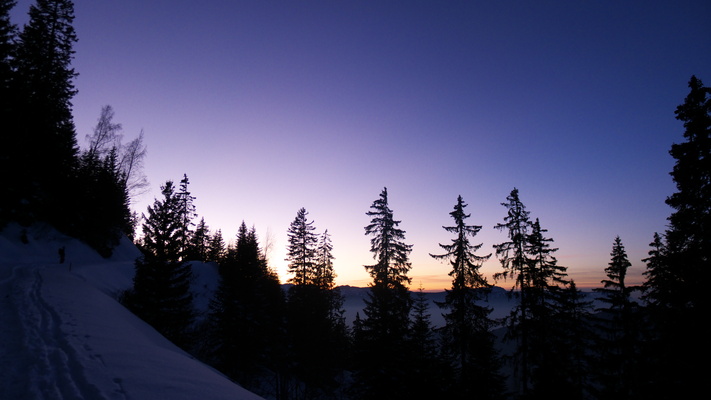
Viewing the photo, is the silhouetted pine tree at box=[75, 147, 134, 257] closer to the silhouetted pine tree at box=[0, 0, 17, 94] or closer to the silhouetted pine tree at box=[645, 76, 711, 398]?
the silhouetted pine tree at box=[0, 0, 17, 94]

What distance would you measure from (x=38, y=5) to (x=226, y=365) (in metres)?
37.4

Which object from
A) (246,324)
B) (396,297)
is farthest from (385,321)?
(246,324)

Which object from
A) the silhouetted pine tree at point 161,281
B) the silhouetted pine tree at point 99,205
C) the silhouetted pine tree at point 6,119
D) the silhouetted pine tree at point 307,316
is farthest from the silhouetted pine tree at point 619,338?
the silhouetted pine tree at point 99,205

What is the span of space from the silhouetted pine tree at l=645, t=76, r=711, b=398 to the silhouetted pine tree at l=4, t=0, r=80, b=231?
40718 millimetres

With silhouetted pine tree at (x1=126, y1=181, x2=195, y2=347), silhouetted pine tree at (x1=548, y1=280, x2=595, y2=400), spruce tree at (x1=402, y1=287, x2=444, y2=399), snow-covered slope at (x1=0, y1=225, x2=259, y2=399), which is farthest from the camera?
silhouetted pine tree at (x1=126, y1=181, x2=195, y2=347)

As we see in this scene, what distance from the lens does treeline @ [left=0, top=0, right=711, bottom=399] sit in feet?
41.3

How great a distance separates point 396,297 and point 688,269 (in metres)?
15.5

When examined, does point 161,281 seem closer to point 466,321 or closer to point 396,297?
point 396,297

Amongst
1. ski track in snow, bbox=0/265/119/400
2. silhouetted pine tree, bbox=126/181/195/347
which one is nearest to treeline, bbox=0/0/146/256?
silhouetted pine tree, bbox=126/181/195/347

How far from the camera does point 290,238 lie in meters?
30.8

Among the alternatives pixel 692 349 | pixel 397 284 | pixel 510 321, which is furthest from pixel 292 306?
pixel 692 349

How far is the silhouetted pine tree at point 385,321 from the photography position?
760 inches

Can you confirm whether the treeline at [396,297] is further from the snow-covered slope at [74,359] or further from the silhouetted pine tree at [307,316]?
the snow-covered slope at [74,359]

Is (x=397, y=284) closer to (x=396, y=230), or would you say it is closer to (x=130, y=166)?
(x=396, y=230)
